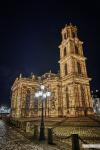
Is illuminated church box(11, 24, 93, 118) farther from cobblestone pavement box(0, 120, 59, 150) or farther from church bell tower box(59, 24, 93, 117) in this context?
cobblestone pavement box(0, 120, 59, 150)

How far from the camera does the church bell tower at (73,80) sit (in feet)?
132

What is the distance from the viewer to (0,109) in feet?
401

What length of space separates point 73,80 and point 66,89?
15.6 feet

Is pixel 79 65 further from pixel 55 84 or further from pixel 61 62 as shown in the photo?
pixel 55 84

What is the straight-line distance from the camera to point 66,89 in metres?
44.8

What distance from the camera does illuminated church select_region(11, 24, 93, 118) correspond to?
135 feet

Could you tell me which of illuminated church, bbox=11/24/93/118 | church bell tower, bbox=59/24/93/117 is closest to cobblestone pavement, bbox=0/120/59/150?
church bell tower, bbox=59/24/93/117

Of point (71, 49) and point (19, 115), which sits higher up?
point (71, 49)

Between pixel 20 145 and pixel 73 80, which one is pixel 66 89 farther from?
pixel 20 145

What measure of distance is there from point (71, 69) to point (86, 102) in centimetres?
1070

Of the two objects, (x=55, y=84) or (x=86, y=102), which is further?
(x=55, y=84)

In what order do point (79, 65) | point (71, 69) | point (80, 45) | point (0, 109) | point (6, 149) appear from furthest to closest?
point (0, 109), point (80, 45), point (79, 65), point (71, 69), point (6, 149)

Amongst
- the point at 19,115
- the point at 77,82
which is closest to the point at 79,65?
the point at 77,82

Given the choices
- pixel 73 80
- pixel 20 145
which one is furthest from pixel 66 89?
pixel 20 145
